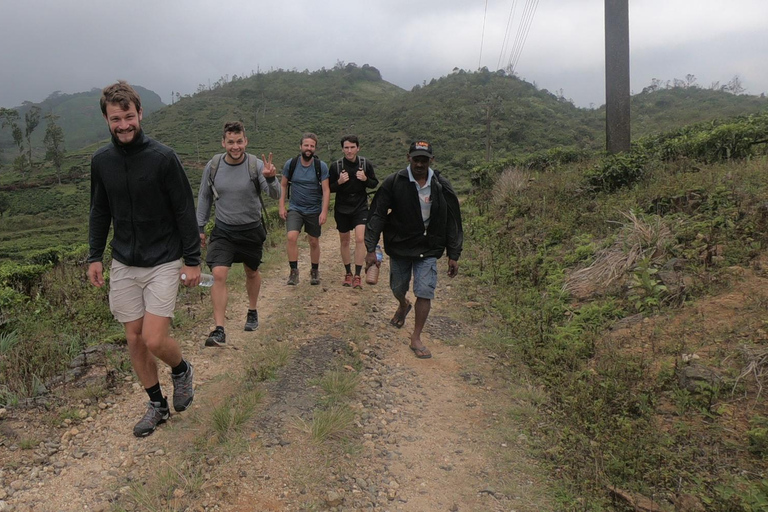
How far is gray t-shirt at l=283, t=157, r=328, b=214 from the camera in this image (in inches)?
221

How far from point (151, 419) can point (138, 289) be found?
85cm

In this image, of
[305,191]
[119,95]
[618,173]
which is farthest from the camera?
[618,173]

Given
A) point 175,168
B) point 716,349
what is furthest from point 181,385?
point 716,349

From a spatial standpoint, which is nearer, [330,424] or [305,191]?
[330,424]

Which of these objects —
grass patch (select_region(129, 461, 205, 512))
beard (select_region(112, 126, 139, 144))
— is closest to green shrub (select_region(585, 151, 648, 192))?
beard (select_region(112, 126, 139, 144))

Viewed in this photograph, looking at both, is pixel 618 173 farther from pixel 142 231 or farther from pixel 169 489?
pixel 169 489

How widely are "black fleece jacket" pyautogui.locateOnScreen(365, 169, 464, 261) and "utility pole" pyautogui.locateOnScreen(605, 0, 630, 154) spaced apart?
211 inches

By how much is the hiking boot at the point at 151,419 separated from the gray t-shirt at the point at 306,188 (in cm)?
308

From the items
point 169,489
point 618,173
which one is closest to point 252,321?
point 169,489

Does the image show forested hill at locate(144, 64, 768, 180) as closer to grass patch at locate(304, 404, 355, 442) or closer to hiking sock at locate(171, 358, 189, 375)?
grass patch at locate(304, 404, 355, 442)

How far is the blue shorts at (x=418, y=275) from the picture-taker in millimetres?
4129

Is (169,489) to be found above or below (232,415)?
below

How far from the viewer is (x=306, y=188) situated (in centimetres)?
561

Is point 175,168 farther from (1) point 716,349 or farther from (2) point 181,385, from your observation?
(1) point 716,349
